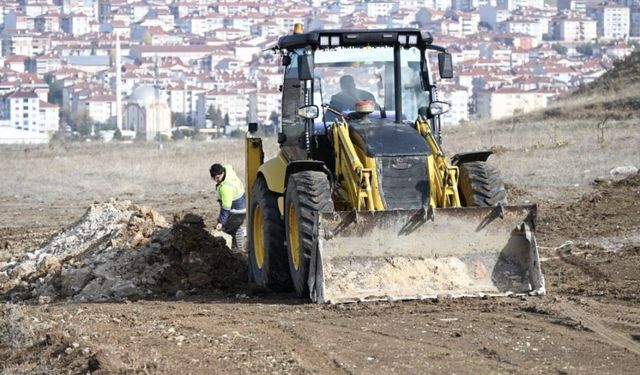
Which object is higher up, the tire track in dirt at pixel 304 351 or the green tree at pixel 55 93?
the tire track in dirt at pixel 304 351

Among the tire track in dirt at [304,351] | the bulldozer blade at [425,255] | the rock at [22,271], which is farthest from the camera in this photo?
the rock at [22,271]

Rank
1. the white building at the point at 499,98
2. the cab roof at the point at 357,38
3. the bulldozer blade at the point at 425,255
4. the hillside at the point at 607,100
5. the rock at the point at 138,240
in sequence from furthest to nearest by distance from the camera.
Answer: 1. the white building at the point at 499,98
2. the hillside at the point at 607,100
3. the rock at the point at 138,240
4. the cab roof at the point at 357,38
5. the bulldozer blade at the point at 425,255

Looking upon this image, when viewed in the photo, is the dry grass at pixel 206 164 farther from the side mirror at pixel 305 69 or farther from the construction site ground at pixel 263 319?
the side mirror at pixel 305 69

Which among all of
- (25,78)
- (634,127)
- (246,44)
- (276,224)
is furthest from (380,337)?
(246,44)

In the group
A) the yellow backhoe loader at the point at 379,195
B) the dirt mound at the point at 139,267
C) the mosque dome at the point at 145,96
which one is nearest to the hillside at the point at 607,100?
the dirt mound at the point at 139,267

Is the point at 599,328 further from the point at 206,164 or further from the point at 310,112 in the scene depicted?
the point at 206,164

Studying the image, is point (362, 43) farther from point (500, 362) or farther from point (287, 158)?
point (500, 362)

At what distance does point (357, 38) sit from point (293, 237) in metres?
2.18

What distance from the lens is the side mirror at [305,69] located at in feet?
45.3

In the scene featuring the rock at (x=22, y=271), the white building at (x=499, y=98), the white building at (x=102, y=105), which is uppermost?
the rock at (x=22, y=271)

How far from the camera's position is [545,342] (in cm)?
1068

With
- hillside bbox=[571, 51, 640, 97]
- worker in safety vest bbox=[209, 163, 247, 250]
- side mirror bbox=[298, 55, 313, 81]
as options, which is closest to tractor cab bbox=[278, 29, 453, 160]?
side mirror bbox=[298, 55, 313, 81]

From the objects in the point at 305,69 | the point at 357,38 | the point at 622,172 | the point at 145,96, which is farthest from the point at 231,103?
the point at 305,69

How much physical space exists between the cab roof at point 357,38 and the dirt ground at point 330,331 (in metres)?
2.53
